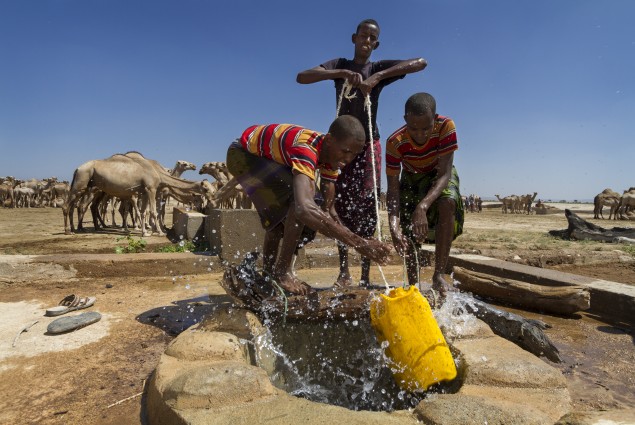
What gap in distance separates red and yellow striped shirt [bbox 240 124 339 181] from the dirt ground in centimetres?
167

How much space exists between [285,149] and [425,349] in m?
1.66

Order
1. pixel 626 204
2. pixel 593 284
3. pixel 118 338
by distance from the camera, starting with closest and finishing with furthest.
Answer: pixel 118 338 → pixel 593 284 → pixel 626 204

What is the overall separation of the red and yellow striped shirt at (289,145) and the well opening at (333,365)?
1127mm

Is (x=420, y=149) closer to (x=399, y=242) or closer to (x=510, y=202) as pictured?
(x=399, y=242)

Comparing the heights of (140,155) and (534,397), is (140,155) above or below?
above

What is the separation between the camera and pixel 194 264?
5742mm

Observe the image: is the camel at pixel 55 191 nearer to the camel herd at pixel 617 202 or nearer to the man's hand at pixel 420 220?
the man's hand at pixel 420 220

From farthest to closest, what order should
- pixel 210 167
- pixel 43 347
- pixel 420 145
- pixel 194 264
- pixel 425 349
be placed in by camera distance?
pixel 210 167 → pixel 194 264 → pixel 420 145 → pixel 43 347 → pixel 425 349

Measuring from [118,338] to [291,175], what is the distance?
1.87 metres

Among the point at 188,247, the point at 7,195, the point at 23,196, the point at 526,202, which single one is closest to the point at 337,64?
the point at 188,247

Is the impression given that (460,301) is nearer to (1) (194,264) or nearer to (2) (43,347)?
(2) (43,347)

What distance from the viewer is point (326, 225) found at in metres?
2.63

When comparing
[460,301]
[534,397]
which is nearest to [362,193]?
[460,301]

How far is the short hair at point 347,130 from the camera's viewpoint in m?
2.78
